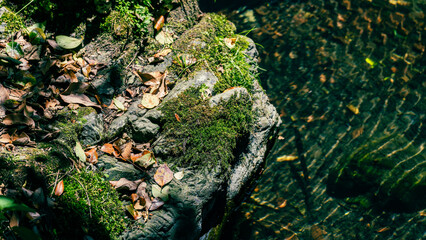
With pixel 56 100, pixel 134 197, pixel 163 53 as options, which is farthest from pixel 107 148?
pixel 163 53

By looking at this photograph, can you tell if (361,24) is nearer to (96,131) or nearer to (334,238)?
Result: (334,238)

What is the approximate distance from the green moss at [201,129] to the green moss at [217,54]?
38 centimetres

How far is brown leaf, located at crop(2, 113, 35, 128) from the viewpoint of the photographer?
252 centimetres

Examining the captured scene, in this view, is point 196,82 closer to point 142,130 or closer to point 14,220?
point 142,130

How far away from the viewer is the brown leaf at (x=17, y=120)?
8.26 ft

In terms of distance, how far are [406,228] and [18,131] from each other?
5.21m

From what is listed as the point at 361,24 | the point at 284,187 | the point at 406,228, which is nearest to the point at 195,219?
the point at 284,187

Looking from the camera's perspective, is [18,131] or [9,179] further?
[18,131]

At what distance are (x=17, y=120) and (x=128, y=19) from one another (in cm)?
179

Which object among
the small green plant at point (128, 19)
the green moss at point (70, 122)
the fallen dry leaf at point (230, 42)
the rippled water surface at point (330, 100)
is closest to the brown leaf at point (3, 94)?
the green moss at point (70, 122)

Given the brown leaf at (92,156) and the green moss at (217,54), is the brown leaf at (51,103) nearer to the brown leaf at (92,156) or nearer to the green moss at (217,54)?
the brown leaf at (92,156)

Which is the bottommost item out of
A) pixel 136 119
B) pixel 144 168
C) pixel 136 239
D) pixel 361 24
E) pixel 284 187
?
pixel 284 187

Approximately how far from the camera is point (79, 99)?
3.04 metres

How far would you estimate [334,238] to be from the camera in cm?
418
